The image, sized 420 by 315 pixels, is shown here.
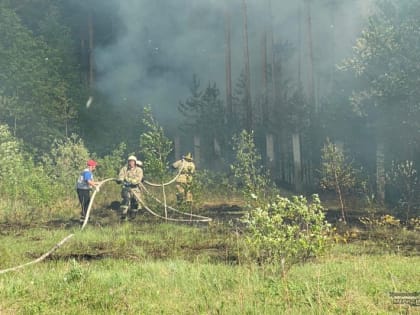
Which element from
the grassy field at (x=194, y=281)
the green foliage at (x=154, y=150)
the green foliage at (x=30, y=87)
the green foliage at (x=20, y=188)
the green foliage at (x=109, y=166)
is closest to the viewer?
the grassy field at (x=194, y=281)

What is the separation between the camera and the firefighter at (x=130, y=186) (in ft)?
40.0

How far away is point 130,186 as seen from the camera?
40.2 ft

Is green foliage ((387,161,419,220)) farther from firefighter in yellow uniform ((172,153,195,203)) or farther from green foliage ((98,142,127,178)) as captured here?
green foliage ((98,142,127,178))

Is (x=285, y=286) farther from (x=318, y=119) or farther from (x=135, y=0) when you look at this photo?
(x=135, y=0)

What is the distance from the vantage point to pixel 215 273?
604 cm

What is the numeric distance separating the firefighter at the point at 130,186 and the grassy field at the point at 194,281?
360 cm

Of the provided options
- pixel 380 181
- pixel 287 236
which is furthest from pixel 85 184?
pixel 380 181

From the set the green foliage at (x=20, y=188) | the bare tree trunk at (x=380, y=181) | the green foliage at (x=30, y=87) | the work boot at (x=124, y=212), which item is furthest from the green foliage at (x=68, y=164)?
the bare tree trunk at (x=380, y=181)

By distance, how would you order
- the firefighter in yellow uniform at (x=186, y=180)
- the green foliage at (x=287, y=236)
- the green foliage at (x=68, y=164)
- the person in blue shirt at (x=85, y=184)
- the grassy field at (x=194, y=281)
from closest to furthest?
the grassy field at (x=194, y=281) < the green foliage at (x=287, y=236) < the person in blue shirt at (x=85, y=184) < the firefighter in yellow uniform at (x=186, y=180) < the green foliage at (x=68, y=164)

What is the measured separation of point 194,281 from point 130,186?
6.85 meters

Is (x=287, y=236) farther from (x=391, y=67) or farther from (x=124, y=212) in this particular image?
(x=391, y=67)

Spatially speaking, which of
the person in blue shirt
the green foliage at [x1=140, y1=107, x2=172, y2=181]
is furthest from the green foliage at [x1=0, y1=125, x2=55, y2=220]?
the green foliage at [x1=140, y1=107, x2=172, y2=181]

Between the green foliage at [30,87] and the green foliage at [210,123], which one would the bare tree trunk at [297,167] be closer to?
the green foliage at [210,123]

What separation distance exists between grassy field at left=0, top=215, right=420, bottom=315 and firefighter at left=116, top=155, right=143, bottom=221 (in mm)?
3596
